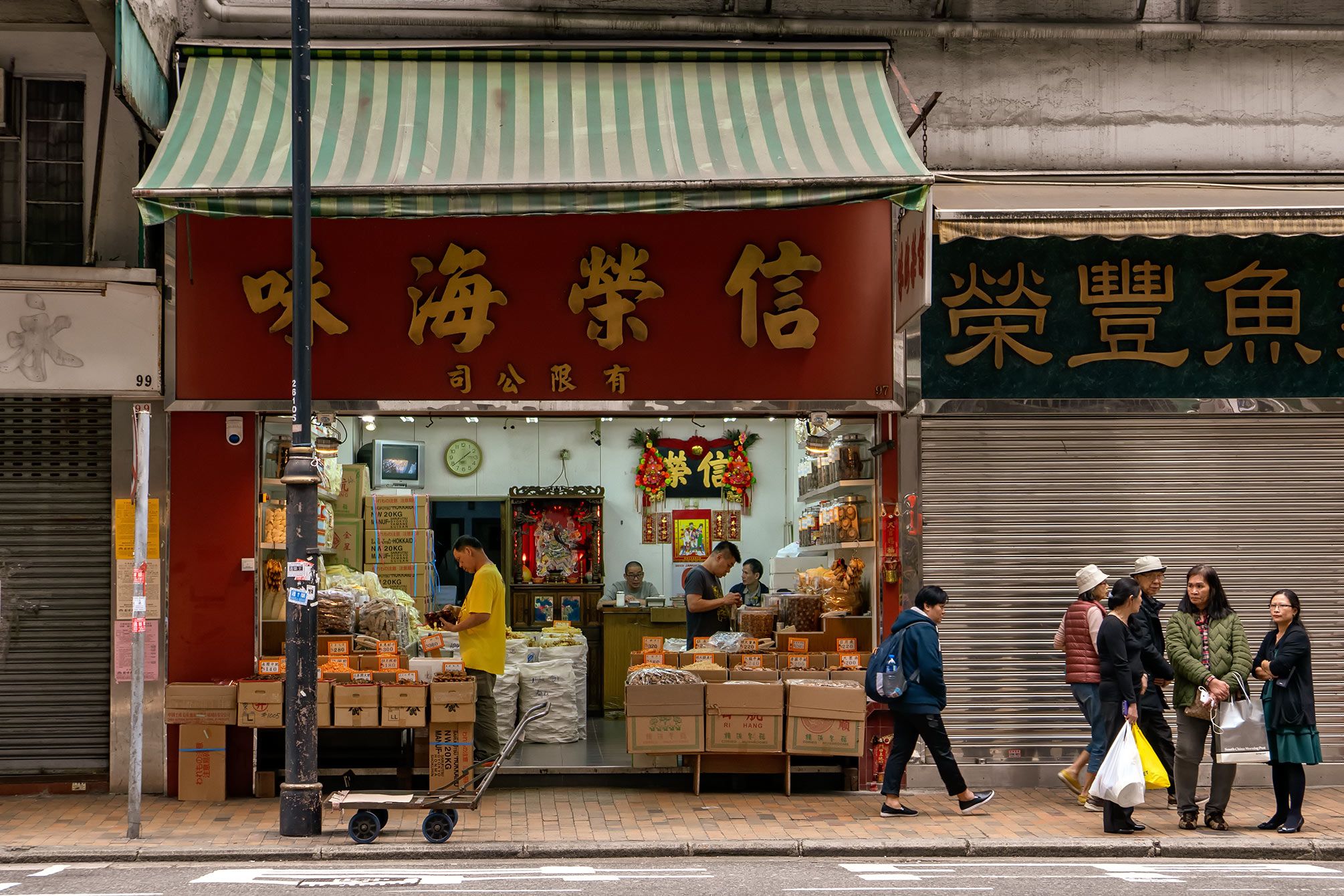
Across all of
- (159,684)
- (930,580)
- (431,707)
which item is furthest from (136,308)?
(930,580)

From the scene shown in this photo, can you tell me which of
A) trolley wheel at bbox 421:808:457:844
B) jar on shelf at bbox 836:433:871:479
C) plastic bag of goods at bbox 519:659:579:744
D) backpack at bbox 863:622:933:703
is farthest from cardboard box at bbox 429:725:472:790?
jar on shelf at bbox 836:433:871:479

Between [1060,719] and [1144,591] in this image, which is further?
[1060,719]

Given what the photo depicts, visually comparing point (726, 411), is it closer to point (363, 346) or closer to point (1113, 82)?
point (363, 346)

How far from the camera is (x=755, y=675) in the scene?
39.1 ft

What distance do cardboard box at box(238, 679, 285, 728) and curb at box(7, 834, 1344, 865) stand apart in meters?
1.78

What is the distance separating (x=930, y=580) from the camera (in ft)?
39.9

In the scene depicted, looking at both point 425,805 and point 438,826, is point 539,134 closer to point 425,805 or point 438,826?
point 425,805

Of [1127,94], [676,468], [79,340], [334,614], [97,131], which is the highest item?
[1127,94]

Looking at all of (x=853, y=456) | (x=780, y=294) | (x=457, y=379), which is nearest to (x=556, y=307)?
(x=457, y=379)

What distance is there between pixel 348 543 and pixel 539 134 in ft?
22.0

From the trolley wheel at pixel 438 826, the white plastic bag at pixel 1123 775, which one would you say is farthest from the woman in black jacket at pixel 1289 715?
the trolley wheel at pixel 438 826

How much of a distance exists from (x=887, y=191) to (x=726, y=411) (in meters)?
2.48

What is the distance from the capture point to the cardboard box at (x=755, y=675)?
11836mm

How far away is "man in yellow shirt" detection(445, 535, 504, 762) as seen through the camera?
38.8ft
